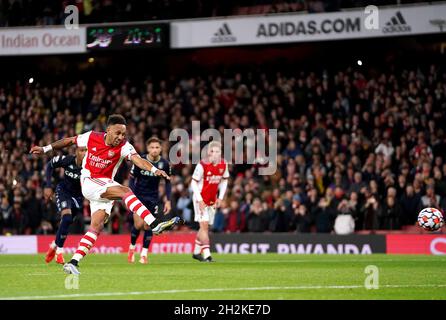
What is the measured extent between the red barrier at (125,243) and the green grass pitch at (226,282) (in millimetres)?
8521

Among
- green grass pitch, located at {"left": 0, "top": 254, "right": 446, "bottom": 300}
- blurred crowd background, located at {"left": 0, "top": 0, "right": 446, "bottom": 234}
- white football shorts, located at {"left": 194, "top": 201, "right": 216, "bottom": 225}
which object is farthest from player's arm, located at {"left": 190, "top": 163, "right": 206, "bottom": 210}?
blurred crowd background, located at {"left": 0, "top": 0, "right": 446, "bottom": 234}

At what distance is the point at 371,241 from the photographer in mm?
23969

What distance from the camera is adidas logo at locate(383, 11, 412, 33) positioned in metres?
28.7

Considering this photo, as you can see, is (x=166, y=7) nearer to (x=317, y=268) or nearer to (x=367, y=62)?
(x=367, y=62)

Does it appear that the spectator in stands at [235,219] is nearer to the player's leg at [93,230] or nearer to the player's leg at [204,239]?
the player's leg at [204,239]

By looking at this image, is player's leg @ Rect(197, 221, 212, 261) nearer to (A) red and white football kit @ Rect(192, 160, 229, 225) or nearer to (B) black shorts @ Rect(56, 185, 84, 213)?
(A) red and white football kit @ Rect(192, 160, 229, 225)

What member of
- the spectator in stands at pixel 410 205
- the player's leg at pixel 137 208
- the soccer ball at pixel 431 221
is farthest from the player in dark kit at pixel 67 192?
the spectator in stands at pixel 410 205

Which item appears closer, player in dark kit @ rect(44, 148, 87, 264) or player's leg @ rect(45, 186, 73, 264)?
player's leg @ rect(45, 186, 73, 264)

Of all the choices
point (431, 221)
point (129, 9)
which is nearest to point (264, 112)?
point (129, 9)

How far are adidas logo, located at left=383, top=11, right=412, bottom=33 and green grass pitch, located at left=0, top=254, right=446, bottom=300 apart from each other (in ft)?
42.3

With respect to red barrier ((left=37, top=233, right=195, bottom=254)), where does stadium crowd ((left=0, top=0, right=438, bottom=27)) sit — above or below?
above
